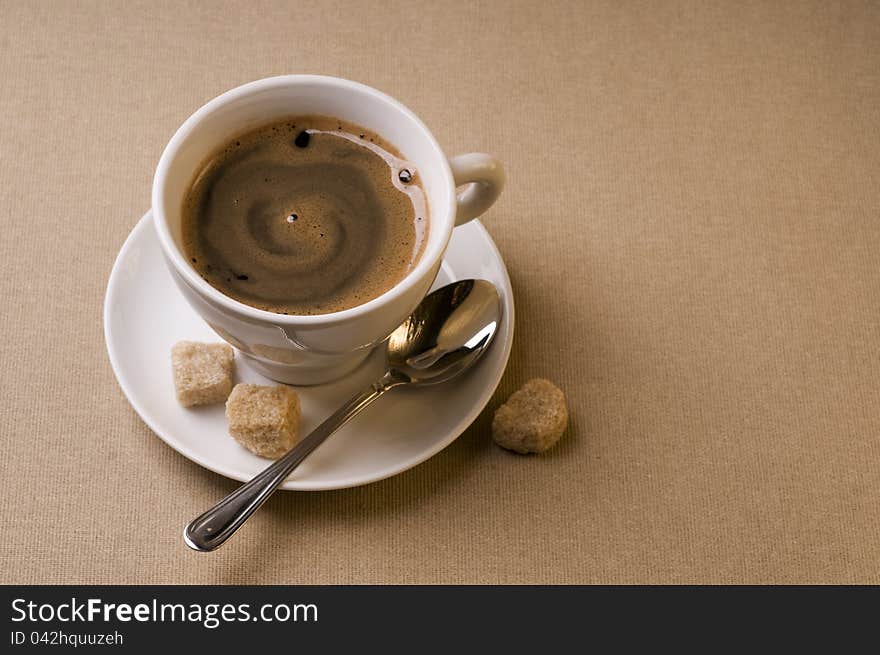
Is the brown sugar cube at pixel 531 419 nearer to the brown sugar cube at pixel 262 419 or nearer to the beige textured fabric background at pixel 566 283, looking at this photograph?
the beige textured fabric background at pixel 566 283

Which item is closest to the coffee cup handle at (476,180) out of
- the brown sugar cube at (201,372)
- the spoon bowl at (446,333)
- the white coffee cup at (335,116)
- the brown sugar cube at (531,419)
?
the white coffee cup at (335,116)

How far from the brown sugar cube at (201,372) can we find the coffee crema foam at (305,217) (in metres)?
0.18

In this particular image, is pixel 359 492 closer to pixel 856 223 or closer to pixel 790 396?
pixel 790 396

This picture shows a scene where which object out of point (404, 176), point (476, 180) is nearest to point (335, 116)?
point (404, 176)

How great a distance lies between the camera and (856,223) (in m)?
1.94

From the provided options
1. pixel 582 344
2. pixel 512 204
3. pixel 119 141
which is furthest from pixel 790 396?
pixel 119 141

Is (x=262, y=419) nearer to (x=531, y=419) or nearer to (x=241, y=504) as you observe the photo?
(x=241, y=504)

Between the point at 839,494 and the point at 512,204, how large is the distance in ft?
2.51

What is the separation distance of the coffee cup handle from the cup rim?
0.08 ft

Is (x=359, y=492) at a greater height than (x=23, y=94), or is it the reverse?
(x=23, y=94)

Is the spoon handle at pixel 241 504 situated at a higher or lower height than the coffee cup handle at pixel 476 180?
lower

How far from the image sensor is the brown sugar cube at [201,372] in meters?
1.55

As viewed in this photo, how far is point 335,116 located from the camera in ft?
5.09

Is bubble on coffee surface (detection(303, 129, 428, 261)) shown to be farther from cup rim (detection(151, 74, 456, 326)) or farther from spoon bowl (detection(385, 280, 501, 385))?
spoon bowl (detection(385, 280, 501, 385))
